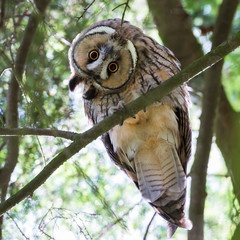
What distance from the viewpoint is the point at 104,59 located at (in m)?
2.44

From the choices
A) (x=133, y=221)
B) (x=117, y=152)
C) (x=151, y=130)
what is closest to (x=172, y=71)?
(x=151, y=130)

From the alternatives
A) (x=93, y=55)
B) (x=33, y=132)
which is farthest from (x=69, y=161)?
(x=93, y=55)

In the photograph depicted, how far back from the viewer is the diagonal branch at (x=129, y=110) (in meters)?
1.82

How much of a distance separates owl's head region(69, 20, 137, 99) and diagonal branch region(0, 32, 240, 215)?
1.95 ft

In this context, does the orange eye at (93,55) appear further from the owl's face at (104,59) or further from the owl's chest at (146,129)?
the owl's chest at (146,129)

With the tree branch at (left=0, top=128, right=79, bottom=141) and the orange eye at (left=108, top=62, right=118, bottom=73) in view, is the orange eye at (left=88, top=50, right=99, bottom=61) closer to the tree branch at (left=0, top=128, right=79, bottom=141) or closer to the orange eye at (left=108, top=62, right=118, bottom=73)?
the orange eye at (left=108, top=62, right=118, bottom=73)

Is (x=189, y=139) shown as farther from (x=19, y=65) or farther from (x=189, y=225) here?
(x=19, y=65)

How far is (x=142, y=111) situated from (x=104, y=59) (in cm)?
41

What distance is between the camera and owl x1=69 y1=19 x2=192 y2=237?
2.49 m

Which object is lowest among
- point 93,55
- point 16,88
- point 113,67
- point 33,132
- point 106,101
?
point 33,132

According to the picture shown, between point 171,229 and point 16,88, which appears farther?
point 16,88

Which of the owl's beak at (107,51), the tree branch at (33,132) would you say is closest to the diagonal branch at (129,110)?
the tree branch at (33,132)

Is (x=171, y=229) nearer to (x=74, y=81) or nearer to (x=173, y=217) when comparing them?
(x=173, y=217)

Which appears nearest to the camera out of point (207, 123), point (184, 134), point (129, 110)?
point (129, 110)
